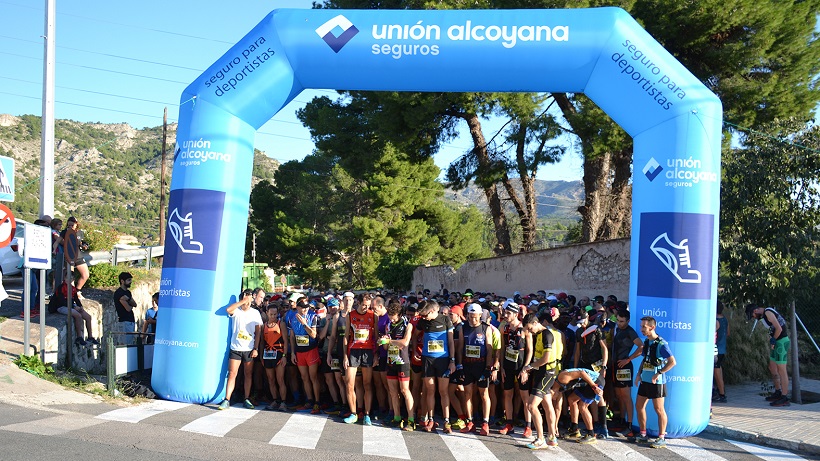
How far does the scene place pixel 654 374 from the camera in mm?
8570

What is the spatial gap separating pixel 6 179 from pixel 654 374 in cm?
939

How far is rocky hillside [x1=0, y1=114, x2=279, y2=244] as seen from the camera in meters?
108

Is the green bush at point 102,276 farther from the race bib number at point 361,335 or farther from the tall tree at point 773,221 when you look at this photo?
the tall tree at point 773,221

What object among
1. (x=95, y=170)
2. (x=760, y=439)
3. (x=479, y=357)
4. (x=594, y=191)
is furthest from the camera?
(x=95, y=170)

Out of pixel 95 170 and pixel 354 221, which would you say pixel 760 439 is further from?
pixel 95 170

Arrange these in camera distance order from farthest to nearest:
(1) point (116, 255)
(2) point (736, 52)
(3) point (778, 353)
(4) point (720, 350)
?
(2) point (736, 52), (1) point (116, 255), (4) point (720, 350), (3) point (778, 353)

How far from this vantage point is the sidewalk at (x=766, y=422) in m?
8.43

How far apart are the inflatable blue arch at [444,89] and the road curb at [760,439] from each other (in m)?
0.45

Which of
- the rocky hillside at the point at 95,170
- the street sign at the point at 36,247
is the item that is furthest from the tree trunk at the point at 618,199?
the rocky hillside at the point at 95,170

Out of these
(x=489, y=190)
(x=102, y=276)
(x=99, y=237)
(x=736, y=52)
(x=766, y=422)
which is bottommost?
(x=766, y=422)

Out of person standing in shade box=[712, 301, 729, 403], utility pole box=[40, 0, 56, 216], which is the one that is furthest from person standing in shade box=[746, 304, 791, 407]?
utility pole box=[40, 0, 56, 216]

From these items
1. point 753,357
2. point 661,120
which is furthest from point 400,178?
point 661,120

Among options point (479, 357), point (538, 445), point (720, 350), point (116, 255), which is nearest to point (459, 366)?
point (479, 357)

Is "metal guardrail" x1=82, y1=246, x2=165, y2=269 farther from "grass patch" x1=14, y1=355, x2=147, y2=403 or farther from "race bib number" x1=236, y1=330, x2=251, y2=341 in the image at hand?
"race bib number" x1=236, y1=330, x2=251, y2=341
